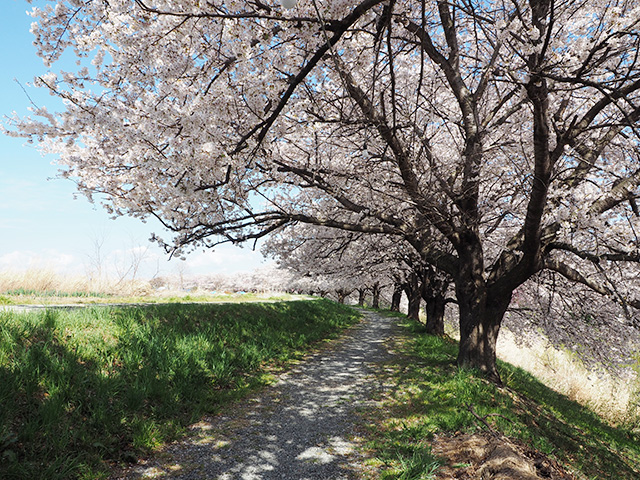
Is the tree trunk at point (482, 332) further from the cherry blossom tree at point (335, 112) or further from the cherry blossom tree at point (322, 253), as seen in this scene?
the cherry blossom tree at point (322, 253)

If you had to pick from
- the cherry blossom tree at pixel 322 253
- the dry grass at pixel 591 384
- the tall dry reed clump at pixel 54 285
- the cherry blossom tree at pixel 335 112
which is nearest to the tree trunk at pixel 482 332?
the cherry blossom tree at pixel 335 112

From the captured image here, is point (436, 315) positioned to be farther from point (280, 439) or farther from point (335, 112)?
point (280, 439)

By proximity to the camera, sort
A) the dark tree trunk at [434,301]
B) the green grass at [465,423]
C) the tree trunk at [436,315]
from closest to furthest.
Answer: the green grass at [465,423], the dark tree trunk at [434,301], the tree trunk at [436,315]

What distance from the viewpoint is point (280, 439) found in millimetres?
4141

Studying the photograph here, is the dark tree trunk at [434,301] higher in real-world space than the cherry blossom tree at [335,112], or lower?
lower

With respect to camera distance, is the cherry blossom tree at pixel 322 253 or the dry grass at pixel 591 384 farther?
the cherry blossom tree at pixel 322 253

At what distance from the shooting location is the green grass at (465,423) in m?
4.02

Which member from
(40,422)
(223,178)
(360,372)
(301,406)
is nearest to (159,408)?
(40,422)

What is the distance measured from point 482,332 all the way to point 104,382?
6.57 meters

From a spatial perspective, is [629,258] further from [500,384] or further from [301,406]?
[301,406]

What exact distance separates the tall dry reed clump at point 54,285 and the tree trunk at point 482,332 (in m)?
12.4

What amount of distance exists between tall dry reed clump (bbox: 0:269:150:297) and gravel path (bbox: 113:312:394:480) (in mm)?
9820

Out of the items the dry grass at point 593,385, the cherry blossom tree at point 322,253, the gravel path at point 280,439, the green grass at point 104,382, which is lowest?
the dry grass at point 593,385

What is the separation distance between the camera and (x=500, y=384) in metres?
6.70
